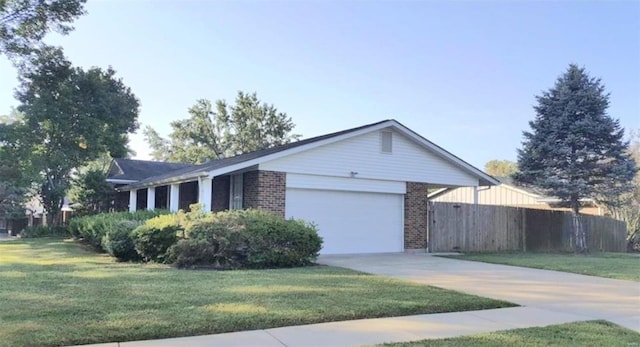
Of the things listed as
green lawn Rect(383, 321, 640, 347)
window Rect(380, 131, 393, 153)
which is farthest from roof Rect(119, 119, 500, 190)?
green lawn Rect(383, 321, 640, 347)

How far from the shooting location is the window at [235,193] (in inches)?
628

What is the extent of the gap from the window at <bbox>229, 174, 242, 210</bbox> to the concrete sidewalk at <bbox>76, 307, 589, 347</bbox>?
10547mm

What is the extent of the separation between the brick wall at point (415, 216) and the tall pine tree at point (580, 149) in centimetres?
650

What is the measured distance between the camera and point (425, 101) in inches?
820

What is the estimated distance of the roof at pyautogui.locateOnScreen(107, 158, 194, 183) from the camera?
27.0 meters

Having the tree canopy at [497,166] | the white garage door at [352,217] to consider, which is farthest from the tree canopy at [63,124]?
the tree canopy at [497,166]

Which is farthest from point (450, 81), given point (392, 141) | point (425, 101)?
point (392, 141)

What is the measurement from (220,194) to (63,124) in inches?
586

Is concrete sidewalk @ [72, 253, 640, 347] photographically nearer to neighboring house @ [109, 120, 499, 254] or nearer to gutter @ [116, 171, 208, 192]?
neighboring house @ [109, 120, 499, 254]

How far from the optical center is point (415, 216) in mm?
17250

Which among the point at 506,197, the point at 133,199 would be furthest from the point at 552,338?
the point at 506,197

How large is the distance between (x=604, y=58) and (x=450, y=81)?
506cm

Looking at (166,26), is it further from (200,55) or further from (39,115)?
(39,115)

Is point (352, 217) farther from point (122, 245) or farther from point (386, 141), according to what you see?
point (122, 245)
